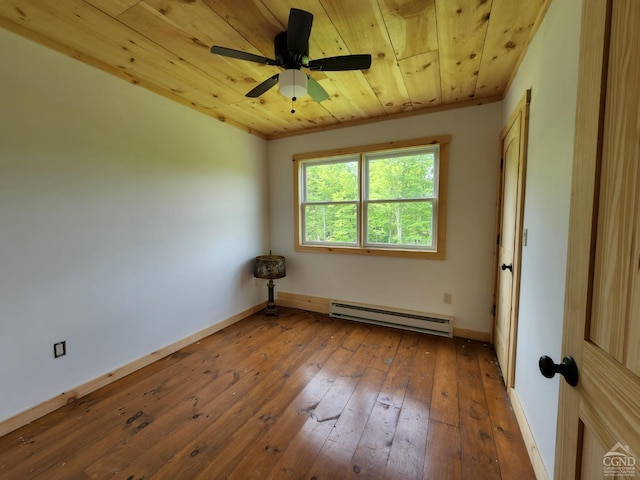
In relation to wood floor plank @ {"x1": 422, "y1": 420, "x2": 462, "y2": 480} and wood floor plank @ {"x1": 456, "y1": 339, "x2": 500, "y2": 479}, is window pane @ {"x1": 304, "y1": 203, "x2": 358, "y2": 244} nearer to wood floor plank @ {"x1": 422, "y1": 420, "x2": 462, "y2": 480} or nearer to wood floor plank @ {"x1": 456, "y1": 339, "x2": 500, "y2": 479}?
wood floor plank @ {"x1": 456, "y1": 339, "x2": 500, "y2": 479}

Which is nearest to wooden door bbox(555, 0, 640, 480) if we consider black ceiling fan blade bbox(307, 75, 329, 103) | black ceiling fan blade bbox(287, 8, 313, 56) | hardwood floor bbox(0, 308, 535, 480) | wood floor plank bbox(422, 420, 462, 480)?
wood floor plank bbox(422, 420, 462, 480)

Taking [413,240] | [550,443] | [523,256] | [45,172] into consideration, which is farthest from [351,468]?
[45,172]

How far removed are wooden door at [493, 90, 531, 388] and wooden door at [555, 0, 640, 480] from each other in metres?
1.30

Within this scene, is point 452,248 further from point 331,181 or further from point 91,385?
point 91,385

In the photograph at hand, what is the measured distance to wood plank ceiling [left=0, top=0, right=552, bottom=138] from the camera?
4.83 feet

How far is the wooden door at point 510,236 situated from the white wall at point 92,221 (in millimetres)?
2791

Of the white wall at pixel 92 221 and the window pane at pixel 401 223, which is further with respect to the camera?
the window pane at pixel 401 223

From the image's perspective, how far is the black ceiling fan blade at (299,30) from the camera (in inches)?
51.9

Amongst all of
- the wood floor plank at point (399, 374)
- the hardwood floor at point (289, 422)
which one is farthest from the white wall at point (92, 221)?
the wood floor plank at point (399, 374)

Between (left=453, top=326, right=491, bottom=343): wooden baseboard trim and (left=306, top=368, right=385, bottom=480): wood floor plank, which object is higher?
(left=453, top=326, right=491, bottom=343): wooden baseboard trim

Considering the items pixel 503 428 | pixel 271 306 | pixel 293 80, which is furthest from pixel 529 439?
pixel 271 306

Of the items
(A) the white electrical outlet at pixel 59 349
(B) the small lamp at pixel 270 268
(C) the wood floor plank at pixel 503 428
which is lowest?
(C) the wood floor plank at pixel 503 428

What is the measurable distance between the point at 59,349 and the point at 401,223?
317 centimetres

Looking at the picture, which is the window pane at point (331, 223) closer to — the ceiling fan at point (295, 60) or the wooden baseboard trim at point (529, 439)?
the ceiling fan at point (295, 60)
